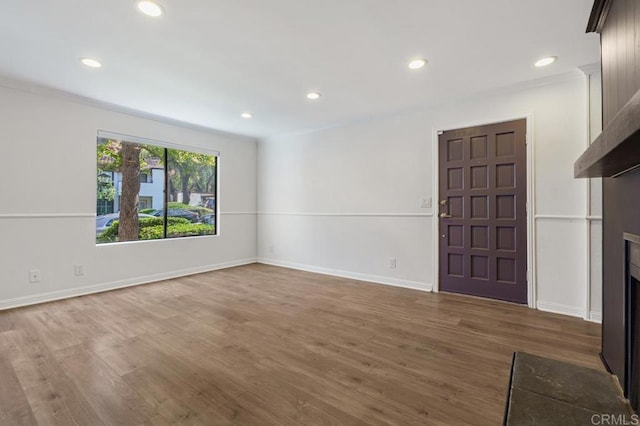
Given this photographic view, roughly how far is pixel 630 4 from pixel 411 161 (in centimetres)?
265

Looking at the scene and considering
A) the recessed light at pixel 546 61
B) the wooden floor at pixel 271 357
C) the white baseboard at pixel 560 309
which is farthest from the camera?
the white baseboard at pixel 560 309

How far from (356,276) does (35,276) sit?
3.98 meters

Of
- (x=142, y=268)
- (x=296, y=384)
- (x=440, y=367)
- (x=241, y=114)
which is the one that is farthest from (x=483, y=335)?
(x=142, y=268)

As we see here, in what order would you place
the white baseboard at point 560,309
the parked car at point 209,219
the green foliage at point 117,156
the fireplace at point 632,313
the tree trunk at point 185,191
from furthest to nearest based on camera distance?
1. the parked car at point 209,219
2. the tree trunk at point 185,191
3. the green foliage at point 117,156
4. the white baseboard at point 560,309
5. the fireplace at point 632,313

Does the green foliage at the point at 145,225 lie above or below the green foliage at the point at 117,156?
below

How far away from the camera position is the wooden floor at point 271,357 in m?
1.59

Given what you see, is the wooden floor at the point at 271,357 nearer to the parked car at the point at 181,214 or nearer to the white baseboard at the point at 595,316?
the white baseboard at the point at 595,316

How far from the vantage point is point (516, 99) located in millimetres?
3309

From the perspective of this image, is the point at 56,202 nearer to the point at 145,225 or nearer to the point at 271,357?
the point at 145,225

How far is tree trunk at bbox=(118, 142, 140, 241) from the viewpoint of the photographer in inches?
169

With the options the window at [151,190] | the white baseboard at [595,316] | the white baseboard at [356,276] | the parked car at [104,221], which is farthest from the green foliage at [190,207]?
the white baseboard at [595,316]

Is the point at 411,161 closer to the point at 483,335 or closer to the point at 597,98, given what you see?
the point at 597,98

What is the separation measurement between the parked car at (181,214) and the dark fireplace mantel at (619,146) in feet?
16.3

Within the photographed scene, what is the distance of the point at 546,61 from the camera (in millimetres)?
2715
